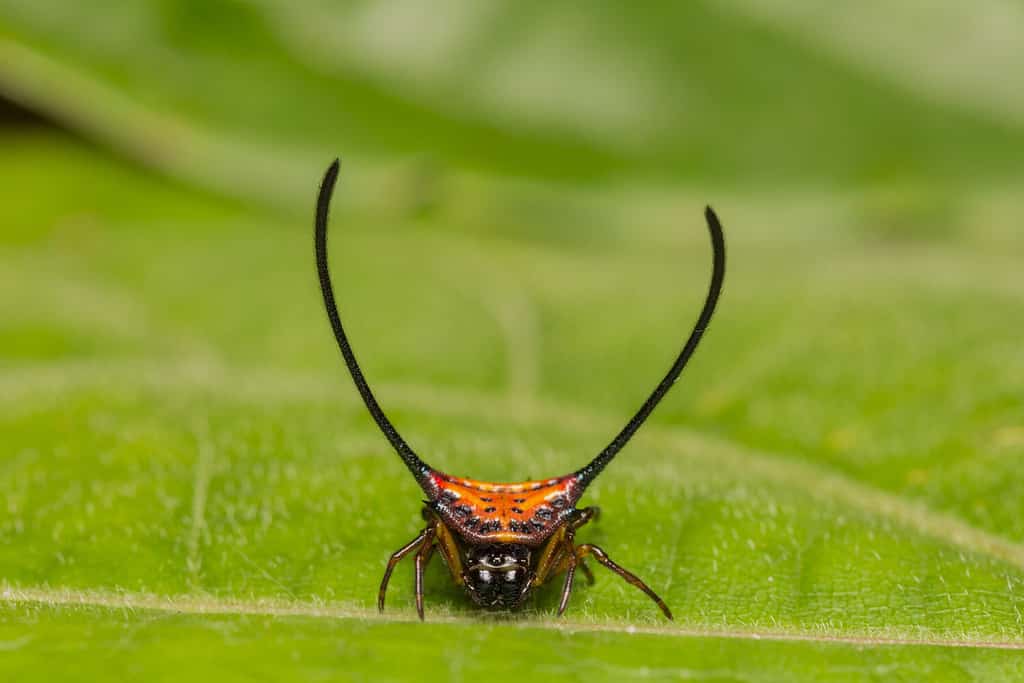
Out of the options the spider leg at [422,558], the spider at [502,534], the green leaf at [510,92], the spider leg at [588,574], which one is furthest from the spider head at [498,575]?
the green leaf at [510,92]

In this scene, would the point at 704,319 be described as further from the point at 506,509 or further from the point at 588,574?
the point at 588,574

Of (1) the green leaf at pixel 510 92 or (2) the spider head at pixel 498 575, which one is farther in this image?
(1) the green leaf at pixel 510 92

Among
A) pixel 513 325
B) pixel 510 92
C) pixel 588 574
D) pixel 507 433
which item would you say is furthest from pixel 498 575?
pixel 510 92

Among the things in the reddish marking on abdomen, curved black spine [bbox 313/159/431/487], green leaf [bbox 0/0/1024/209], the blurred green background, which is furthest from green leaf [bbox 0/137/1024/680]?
curved black spine [bbox 313/159/431/487]

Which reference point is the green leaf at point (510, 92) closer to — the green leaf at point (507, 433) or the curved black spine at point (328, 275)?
the green leaf at point (507, 433)

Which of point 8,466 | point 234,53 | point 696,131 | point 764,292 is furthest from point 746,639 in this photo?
point 234,53
